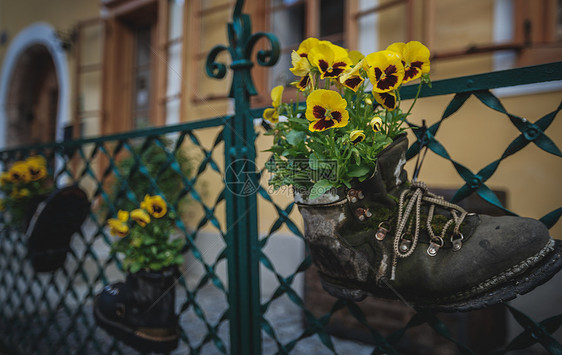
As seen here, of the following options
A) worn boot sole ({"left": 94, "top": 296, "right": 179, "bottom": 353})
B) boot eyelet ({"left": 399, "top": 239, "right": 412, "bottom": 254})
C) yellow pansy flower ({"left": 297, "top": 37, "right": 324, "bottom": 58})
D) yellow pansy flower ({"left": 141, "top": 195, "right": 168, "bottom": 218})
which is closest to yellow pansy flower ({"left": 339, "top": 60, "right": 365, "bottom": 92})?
yellow pansy flower ({"left": 297, "top": 37, "right": 324, "bottom": 58})

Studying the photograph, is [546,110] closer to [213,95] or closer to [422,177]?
[422,177]

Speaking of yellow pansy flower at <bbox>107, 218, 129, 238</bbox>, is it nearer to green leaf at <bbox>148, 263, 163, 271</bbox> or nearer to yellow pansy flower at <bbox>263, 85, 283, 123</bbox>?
green leaf at <bbox>148, 263, 163, 271</bbox>

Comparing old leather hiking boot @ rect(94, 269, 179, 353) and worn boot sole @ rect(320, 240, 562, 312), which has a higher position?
worn boot sole @ rect(320, 240, 562, 312)

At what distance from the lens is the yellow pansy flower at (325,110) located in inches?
28.1

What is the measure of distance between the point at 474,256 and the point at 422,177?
2.00 metres

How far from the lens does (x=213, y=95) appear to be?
378cm

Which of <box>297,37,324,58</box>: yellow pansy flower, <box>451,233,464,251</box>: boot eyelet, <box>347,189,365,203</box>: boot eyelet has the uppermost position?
<box>297,37,324,58</box>: yellow pansy flower

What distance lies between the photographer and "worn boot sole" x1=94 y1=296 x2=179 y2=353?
1347mm

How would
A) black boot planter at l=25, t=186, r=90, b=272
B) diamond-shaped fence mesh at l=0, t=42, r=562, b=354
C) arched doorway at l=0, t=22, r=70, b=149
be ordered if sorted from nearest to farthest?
diamond-shaped fence mesh at l=0, t=42, r=562, b=354 < black boot planter at l=25, t=186, r=90, b=272 < arched doorway at l=0, t=22, r=70, b=149

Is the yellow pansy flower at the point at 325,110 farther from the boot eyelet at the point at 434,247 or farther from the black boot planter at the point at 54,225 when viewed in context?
the black boot planter at the point at 54,225

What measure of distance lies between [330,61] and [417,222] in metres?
0.37

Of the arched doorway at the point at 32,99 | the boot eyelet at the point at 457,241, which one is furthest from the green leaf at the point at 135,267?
the arched doorway at the point at 32,99

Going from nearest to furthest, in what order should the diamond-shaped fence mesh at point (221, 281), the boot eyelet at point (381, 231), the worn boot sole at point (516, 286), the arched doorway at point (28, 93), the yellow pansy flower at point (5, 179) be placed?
the worn boot sole at point (516, 286) < the boot eyelet at point (381, 231) < the diamond-shaped fence mesh at point (221, 281) < the yellow pansy flower at point (5, 179) < the arched doorway at point (28, 93)

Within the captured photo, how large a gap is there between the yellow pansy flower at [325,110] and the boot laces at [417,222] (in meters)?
0.21
